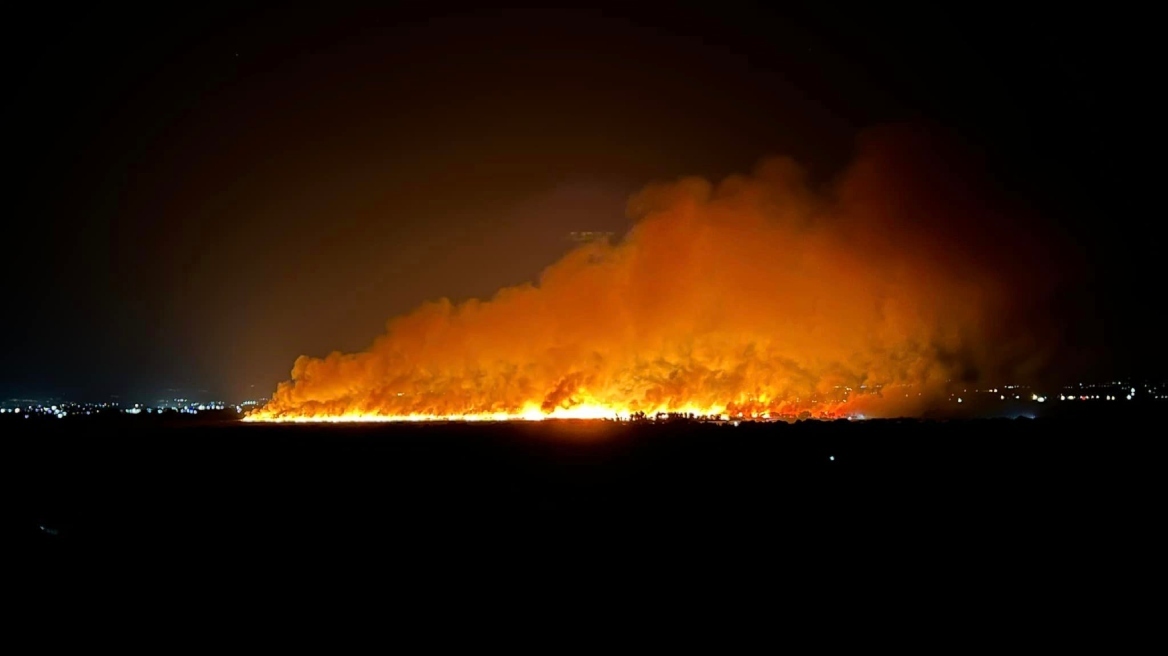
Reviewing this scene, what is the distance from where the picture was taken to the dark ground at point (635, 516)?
50.6 ft

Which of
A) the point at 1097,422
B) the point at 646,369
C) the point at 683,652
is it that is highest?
the point at 646,369

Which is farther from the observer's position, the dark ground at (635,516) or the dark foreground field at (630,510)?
the dark foreground field at (630,510)

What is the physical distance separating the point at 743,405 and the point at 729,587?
62.7 m

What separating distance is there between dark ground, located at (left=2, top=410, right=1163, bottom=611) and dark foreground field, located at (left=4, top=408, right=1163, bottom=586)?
0.31ft

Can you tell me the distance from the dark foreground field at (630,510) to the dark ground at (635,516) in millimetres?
94

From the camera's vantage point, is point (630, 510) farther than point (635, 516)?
Yes

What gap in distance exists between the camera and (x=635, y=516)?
21000mm

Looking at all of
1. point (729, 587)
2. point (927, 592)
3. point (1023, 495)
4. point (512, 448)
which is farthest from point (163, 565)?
point (512, 448)

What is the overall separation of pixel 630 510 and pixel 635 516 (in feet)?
3.09

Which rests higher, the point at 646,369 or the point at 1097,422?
the point at 646,369

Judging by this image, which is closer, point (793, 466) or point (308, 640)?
point (308, 640)

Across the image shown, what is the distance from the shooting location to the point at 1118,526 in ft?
59.9

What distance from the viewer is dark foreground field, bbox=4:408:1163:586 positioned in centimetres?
1631

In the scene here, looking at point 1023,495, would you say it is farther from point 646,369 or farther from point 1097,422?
point 646,369
